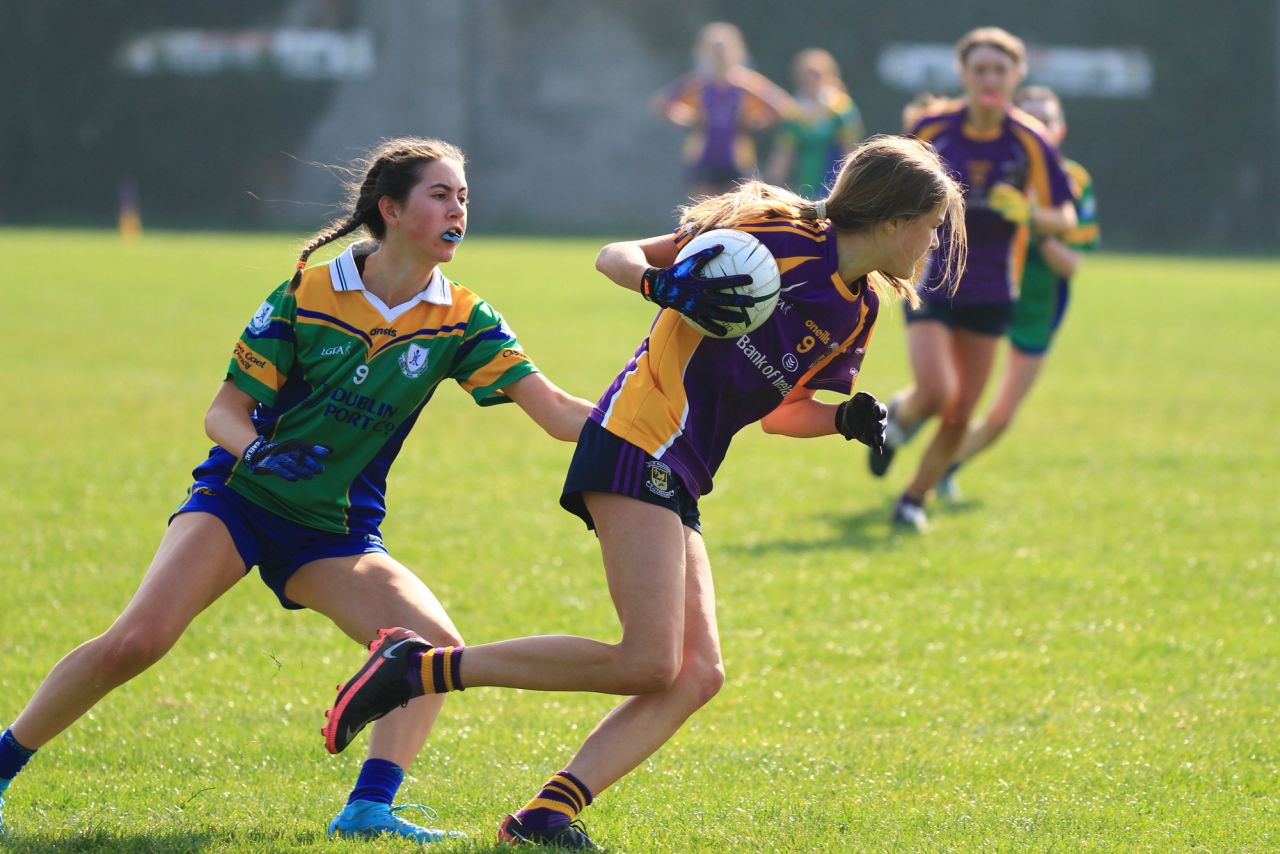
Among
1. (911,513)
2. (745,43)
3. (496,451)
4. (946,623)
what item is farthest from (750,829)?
(745,43)

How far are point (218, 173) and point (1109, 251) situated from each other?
18.0 meters

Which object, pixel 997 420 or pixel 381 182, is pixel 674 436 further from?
pixel 997 420

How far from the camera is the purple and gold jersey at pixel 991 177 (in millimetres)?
7625

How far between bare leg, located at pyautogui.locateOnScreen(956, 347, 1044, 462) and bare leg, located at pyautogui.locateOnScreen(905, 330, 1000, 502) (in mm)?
848

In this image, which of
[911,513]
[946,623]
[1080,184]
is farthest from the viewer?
[1080,184]

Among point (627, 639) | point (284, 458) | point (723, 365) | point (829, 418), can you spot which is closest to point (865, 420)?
point (829, 418)

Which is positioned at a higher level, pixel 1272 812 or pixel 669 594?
pixel 669 594

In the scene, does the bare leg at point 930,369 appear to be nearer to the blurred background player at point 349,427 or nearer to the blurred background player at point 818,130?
the blurred background player at point 349,427

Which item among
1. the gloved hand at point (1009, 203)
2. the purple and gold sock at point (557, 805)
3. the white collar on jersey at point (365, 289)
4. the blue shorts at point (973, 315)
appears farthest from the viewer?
the blue shorts at point (973, 315)

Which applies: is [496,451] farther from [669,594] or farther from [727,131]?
[727,131]

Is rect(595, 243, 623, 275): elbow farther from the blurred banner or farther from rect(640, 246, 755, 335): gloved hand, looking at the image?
the blurred banner

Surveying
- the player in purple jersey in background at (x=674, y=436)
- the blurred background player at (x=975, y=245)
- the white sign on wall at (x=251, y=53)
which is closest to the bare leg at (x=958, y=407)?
the blurred background player at (x=975, y=245)

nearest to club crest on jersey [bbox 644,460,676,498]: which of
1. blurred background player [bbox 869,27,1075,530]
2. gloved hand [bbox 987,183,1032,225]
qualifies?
blurred background player [bbox 869,27,1075,530]

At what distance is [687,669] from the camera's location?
3688 mm
